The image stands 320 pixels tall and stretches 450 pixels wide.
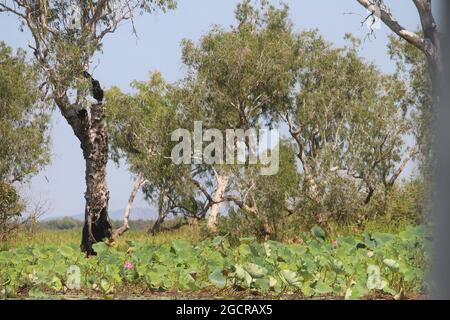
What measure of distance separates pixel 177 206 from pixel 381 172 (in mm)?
6243

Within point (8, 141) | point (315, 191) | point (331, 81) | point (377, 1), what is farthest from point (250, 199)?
point (8, 141)

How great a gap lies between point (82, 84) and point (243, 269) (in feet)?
21.5

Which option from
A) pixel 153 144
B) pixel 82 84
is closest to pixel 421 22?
pixel 82 84

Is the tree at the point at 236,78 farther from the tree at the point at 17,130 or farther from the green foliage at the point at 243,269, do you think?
the green foliage at the point at 243,269

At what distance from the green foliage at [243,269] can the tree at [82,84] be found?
14.9 feet

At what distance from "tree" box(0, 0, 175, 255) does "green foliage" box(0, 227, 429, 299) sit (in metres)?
4.54

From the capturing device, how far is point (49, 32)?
35.9ft

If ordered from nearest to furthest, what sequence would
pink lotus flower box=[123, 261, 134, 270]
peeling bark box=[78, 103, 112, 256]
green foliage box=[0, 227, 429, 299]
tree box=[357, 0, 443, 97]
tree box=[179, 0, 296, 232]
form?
green foliage box=[0, 227, 429, 299] → pink lotus flower box=[123, 261, 134, 270] → tree box=[357, 0, 443, 97] → peeling bark box=[78, 103, 112, 256] → tree box=[179, 0, 296, 232]

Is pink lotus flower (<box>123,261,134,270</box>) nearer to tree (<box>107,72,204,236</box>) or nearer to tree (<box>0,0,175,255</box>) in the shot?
tree (<box>0,0,175,255</box>)

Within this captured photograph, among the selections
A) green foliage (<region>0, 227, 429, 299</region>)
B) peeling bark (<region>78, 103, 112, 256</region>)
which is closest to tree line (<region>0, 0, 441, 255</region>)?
peeling bark (<region>78, 103, 112, 256</region>)

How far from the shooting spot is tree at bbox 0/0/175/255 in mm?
10303

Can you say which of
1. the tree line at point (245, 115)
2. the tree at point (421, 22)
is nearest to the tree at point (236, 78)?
the tree line at point (245, 115)

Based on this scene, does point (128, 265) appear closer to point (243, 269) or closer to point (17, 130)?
point (243, 269)
